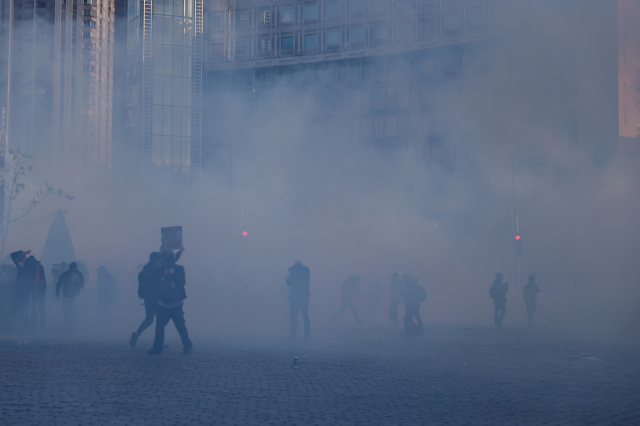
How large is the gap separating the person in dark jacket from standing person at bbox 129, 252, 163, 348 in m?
2.86

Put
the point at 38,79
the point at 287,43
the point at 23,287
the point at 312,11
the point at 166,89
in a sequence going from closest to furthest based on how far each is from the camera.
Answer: the point at 23,287
the point at 312,11
the point at 287,43
the point at 166,89
the point at 38,79

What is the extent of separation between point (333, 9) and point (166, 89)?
9.14 metres

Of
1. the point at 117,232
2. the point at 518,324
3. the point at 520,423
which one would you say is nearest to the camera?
the point at 520,423

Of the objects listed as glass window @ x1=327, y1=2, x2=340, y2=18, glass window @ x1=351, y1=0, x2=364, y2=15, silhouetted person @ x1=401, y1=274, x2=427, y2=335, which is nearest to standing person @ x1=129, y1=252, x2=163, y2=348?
silhouetted person @ x1=401, y1=274, x2=427, y2=335

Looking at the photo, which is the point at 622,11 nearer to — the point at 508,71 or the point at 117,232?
the point at 508,71

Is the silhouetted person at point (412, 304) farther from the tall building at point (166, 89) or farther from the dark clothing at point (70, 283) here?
the tall building at point (166, 89)

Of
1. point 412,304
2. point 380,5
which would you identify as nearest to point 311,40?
point 380,5

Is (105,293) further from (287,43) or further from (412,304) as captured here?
(287,43)

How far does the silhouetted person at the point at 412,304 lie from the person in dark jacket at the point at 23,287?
Answer: 18.7 ft

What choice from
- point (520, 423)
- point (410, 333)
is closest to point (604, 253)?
point (410, 333)

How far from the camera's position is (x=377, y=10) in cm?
2427

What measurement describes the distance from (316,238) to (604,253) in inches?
421

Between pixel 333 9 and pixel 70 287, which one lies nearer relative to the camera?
pixel 70 287

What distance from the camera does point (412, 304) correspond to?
10812 mm
